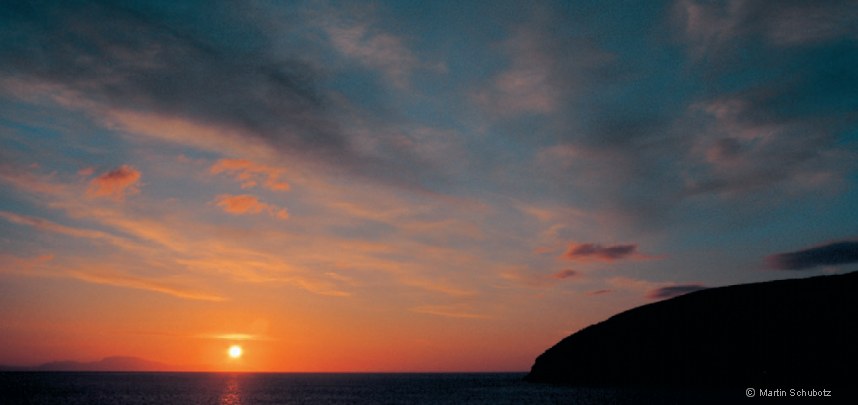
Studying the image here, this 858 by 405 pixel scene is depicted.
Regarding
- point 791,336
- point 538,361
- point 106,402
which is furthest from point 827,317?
point 106,402

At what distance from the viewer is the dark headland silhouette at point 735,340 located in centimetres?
11475

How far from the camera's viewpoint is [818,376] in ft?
365

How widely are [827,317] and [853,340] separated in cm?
920

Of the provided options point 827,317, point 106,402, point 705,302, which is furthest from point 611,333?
point 106,402

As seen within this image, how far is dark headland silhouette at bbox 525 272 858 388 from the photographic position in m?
115

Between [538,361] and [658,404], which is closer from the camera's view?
[658,404]

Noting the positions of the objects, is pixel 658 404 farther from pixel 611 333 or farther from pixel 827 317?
pixel 611 333

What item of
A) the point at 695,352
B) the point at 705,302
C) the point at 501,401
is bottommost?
the point at 501,401

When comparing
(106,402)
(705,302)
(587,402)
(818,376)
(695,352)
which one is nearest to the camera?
(587,402)

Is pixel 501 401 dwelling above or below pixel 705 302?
below

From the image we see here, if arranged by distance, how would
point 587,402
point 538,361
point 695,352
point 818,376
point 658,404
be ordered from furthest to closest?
point 538,361 → point 695,352 → point 818,376 → point 587,402 → point 658,404

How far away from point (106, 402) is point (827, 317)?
158149 mm

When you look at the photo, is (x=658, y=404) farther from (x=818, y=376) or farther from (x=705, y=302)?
(x=705, y=302)

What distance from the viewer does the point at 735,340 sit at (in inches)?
5074
